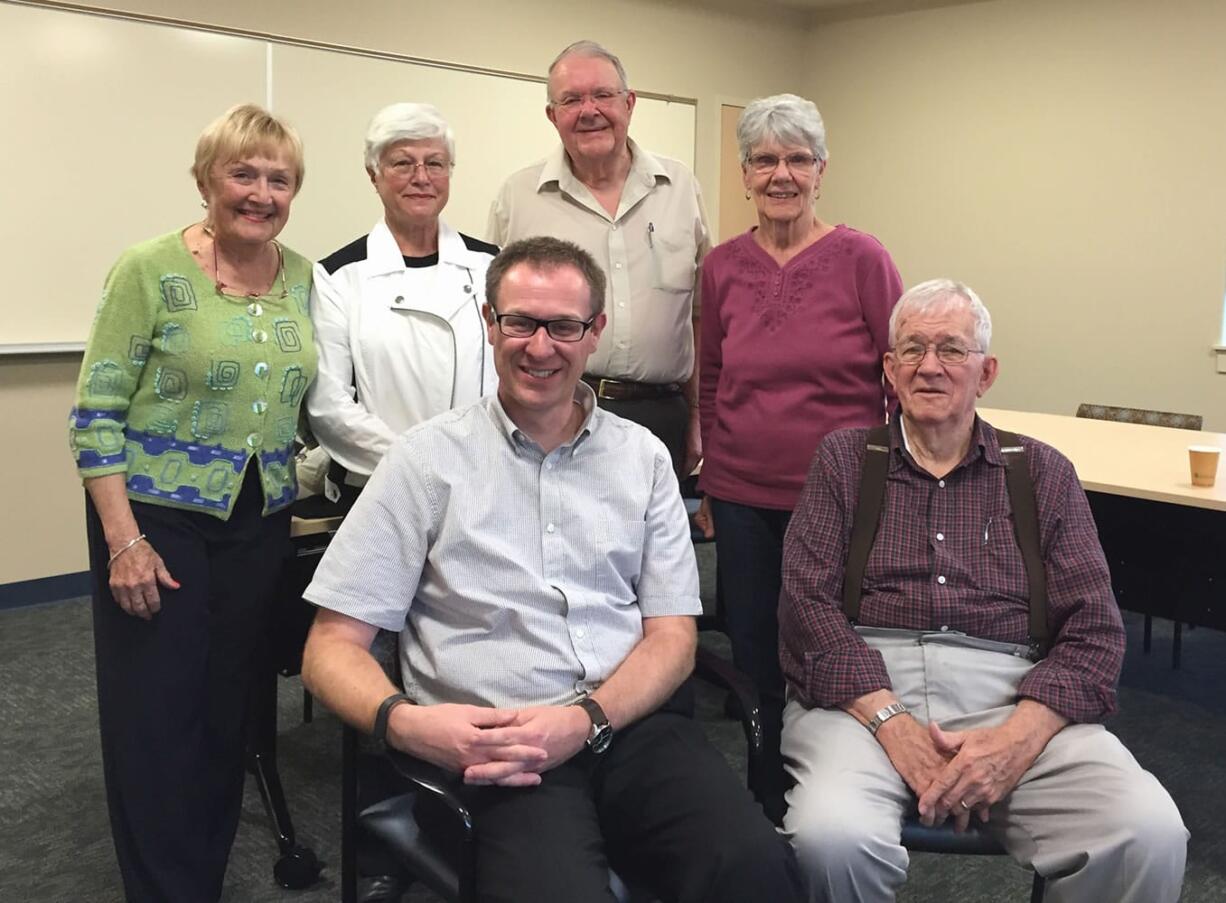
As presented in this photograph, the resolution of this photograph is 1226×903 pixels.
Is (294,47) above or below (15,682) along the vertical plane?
above

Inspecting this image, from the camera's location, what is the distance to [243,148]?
1.96 metres

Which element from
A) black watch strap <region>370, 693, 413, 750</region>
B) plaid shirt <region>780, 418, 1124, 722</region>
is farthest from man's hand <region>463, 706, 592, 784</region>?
plaid shirt <region>780, 418, 1124, 722</region>

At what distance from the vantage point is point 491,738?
1526 mm

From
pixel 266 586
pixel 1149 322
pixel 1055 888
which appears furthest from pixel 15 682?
pixel 1149 322

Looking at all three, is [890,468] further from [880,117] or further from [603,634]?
[880,117]

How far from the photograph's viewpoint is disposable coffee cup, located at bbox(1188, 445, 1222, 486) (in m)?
2.55

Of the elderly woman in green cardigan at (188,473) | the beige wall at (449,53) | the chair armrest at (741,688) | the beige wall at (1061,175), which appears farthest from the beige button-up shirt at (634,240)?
the beige wall at (1061,175)

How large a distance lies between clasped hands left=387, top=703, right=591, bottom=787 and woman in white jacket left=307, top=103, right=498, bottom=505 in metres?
0.74

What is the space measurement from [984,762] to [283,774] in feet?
6.45

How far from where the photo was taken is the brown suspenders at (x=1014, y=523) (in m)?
1.89

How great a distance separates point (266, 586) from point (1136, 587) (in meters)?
2.32

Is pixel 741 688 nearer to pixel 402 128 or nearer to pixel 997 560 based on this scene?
pixel 997 560

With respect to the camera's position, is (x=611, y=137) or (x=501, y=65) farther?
(x=501, y=65)

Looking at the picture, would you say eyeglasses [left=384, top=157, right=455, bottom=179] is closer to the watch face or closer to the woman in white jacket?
the woman in white jacket
